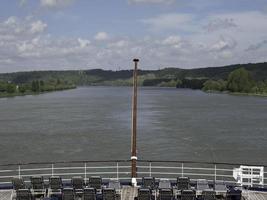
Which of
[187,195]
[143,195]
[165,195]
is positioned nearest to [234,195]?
[187,195]

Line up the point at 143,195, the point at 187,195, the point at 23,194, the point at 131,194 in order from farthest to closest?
the point at 131,194, the point at 23,194, the point at 143,195, the point at 187,195

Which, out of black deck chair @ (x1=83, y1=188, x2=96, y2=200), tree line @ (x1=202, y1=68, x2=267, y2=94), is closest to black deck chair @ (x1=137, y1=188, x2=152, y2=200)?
black deck chair @ (x1=83, y1=188, x2=96, y2=200)

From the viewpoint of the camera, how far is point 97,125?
6072 centimetres

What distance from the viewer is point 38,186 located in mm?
13500

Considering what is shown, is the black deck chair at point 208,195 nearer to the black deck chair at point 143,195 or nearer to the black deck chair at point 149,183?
the black deck chair at point 143,195

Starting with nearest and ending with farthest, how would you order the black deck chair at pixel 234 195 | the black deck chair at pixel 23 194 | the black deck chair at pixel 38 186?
the black deck chair at pixel 23 194 → the black deck chair at pixel 234 195 → the black deck chair at pixel 38 186

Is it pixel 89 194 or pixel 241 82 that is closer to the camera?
pixel 89 194

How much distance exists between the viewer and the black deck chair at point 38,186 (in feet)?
44.1

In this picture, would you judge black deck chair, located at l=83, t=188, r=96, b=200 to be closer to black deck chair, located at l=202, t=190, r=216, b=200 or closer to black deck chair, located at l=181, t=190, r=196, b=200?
black deck chair, located at l=181, t=190, r=196, b=200

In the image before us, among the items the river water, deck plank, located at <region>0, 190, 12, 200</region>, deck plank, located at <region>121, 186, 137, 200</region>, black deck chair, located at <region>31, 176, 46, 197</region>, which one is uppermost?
black deck chair, located at <region>31, 176, 46, 197</region>

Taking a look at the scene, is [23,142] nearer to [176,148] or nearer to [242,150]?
[176,148]

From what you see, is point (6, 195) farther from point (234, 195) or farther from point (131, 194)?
point (234, 195)

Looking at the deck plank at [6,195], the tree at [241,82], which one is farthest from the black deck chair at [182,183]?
the tree at [241,82]

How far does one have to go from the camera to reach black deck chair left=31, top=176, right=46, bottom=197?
13.4m
